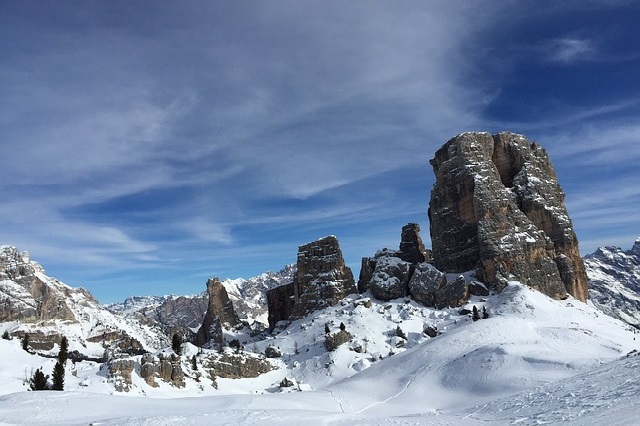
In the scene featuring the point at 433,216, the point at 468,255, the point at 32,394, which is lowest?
the point at 32,394

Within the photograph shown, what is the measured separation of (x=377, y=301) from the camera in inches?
4584

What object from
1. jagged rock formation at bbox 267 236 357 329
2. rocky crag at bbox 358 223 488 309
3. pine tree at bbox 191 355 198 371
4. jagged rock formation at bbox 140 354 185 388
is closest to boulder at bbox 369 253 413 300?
rocky crag at bbox 358 223 488 309

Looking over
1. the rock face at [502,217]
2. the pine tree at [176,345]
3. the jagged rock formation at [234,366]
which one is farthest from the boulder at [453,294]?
the pine tree at [176,345]

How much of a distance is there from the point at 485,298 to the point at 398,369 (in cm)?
4383

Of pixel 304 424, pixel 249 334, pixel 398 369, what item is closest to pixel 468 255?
pixel 398 369

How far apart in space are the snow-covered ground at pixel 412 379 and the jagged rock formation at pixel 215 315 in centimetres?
2650

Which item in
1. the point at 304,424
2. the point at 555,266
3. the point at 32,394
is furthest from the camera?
the point at 555,266

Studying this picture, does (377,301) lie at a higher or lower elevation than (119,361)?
higher

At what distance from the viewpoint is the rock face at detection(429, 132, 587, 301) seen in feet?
356

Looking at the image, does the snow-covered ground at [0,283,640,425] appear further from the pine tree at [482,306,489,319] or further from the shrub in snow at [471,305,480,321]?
the shrub in snow at [471,305,480,321]

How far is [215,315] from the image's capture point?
133 meters

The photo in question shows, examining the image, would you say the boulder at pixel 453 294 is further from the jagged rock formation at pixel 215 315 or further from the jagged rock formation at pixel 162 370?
the jagged rock formation at pixel 162 370

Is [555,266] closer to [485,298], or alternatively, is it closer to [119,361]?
[485,298]

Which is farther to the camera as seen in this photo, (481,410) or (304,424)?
(481,410)
